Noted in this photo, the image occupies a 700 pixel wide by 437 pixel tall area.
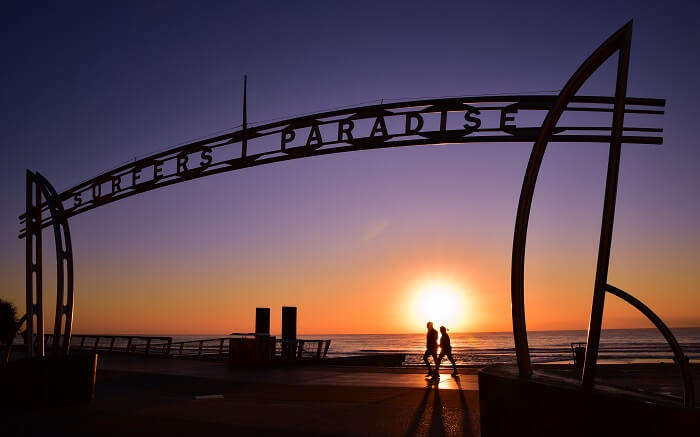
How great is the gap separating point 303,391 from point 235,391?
1.55 metres

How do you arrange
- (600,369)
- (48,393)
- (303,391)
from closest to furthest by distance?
(48,393) < (303,391) < (600,369)

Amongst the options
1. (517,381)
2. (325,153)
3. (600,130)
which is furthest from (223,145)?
(517,381)

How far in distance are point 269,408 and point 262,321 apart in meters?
13.8

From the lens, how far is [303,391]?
11.8 meters

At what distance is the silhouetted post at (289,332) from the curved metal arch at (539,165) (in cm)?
1687

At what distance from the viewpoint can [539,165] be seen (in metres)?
5.87

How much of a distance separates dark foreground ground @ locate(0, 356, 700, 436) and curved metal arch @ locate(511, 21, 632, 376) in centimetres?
110

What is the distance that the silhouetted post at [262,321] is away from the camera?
900 inches

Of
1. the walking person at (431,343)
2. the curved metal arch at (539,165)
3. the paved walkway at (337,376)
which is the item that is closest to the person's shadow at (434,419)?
the paved walkway at (337,376)

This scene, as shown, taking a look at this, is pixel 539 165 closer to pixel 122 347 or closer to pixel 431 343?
pixel 431 343

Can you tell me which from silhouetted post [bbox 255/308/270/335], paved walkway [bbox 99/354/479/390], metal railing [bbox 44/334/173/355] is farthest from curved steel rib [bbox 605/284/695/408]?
metal railing [bbox 44/334/173/355]

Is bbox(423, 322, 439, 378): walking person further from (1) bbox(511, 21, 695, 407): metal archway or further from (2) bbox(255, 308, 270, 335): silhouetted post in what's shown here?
(2) bbox(255, 308, 270, 335): silhouetted post

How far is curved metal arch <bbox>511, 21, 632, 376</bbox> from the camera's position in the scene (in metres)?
5.24

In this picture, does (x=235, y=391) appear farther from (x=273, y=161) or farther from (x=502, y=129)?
(x=502, y=129)
